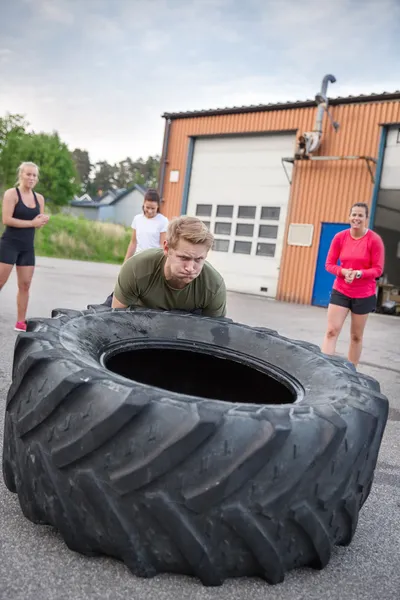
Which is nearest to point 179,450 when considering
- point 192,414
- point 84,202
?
point 192,414

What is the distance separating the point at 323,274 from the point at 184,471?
41.2 ft

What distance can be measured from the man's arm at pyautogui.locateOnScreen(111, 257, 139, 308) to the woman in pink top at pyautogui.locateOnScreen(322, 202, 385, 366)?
2.36 metres

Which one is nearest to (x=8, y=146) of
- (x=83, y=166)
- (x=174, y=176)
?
(x=174, y=176)

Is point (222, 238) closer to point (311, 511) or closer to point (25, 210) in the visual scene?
point (25, 210)

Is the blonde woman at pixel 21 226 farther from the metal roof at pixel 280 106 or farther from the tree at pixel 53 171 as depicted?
the tree at pixel 53 171

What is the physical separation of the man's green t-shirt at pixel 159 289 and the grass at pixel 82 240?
2405 cm

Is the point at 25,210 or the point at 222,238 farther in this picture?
the point at 222,238

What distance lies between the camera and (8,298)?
300 inches

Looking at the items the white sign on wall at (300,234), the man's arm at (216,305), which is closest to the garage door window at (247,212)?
the white sign on wall at (300,234)

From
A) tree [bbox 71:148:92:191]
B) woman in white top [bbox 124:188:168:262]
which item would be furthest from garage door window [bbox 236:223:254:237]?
tree [bbox 71:148:92:191]

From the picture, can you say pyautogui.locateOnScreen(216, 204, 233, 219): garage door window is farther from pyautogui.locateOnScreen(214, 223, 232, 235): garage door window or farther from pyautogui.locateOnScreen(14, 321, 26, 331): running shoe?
pyautogui.locateOnScreen(14, 321, 26, 331): running shoe

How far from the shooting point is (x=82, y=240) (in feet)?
93.5

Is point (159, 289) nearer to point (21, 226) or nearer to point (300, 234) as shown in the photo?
point (21, 226)

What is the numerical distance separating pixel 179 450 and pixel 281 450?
281 mm
